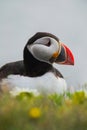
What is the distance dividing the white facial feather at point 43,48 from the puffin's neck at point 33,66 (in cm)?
13

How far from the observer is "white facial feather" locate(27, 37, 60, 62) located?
37.2ft

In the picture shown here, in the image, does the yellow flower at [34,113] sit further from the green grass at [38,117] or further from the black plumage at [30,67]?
the black plumage at [30,67]

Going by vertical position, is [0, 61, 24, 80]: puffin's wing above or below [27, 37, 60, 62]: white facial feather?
below

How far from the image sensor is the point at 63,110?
393 cm

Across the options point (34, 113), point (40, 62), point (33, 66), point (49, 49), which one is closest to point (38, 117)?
point (34, 113)

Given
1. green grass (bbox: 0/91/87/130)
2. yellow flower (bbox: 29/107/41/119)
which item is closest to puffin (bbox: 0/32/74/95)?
green grass (bbox: 0/91/87/130)

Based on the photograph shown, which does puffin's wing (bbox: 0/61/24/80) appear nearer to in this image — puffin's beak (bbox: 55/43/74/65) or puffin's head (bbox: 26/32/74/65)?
puffin's head (bbox: 26/32/74/65)

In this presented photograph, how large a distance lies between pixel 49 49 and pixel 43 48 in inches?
6.0

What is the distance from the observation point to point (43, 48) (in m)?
11.7

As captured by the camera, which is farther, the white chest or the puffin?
the puffin

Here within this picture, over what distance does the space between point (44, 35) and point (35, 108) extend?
7.63m

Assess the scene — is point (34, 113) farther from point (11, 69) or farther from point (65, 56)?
point (65, 56)

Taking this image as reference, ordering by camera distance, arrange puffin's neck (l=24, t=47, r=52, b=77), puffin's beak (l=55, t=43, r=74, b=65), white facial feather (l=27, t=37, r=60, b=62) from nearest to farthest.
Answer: puffin's neck (l=24, t=47, r=52, b=77) → puffin's beak (l=55, t=43, r=74, b=65) → white facial feather (l=27, t=37, r=60, b=62)

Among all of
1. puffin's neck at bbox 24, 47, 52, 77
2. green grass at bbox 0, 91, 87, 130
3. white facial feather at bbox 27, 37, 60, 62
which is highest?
green grass at bbox 0, 91, 87, 130
